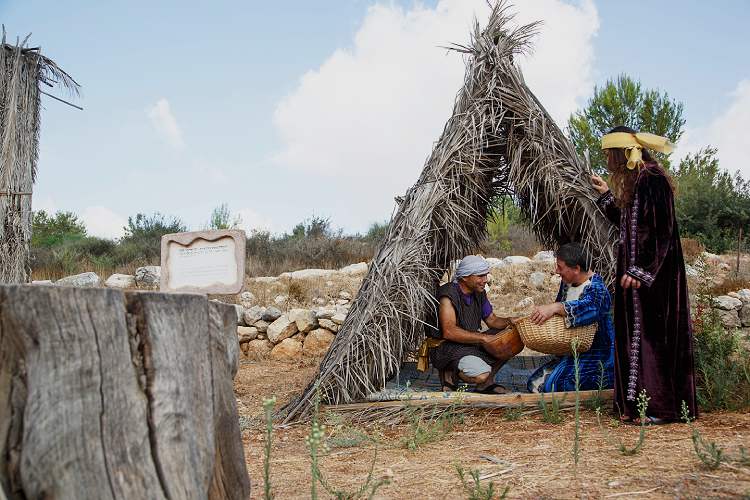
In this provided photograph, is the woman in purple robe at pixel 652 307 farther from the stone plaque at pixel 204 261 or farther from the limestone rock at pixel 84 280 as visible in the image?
the limestone rock at pixel 84 280

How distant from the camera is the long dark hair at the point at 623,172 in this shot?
4332 millimetres

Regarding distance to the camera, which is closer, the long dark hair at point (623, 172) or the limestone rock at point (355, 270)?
the long dark hair at point (623, 172)

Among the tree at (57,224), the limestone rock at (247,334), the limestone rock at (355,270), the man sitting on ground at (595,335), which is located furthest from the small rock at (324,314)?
the tree at (57,224)

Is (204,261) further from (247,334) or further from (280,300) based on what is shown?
(280,300)

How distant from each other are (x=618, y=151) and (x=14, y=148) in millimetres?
8228

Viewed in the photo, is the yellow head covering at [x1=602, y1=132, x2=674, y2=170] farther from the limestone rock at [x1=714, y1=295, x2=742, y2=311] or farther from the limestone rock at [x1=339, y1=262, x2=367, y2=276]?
the limestone rock at [x1=339, y1=262, x2=367, y2=276]

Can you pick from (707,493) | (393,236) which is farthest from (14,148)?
(707,493)

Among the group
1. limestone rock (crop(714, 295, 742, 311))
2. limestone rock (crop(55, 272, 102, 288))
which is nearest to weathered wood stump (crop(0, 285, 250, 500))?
limestone rock (crop(714, 295, 742, 311))

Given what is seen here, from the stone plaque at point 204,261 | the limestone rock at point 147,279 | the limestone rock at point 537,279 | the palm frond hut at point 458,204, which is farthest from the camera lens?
the limestone rock at point 147,279

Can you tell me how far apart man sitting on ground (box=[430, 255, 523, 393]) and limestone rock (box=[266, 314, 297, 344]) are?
11.1ft

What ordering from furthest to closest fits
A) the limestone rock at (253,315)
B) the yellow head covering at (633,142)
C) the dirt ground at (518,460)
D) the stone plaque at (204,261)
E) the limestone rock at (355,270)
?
the limestone rock at (355,270), the limestone rock at (253,315), the stone plaque at (204,261), the yellow head covering at (633,142), the dirt ground at (518,460)

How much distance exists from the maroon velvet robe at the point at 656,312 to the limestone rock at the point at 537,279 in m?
6.82

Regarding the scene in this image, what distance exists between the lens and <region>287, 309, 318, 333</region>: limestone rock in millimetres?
8297

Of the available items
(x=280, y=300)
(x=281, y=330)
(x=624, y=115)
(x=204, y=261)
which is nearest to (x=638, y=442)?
(x=204, y=261)
